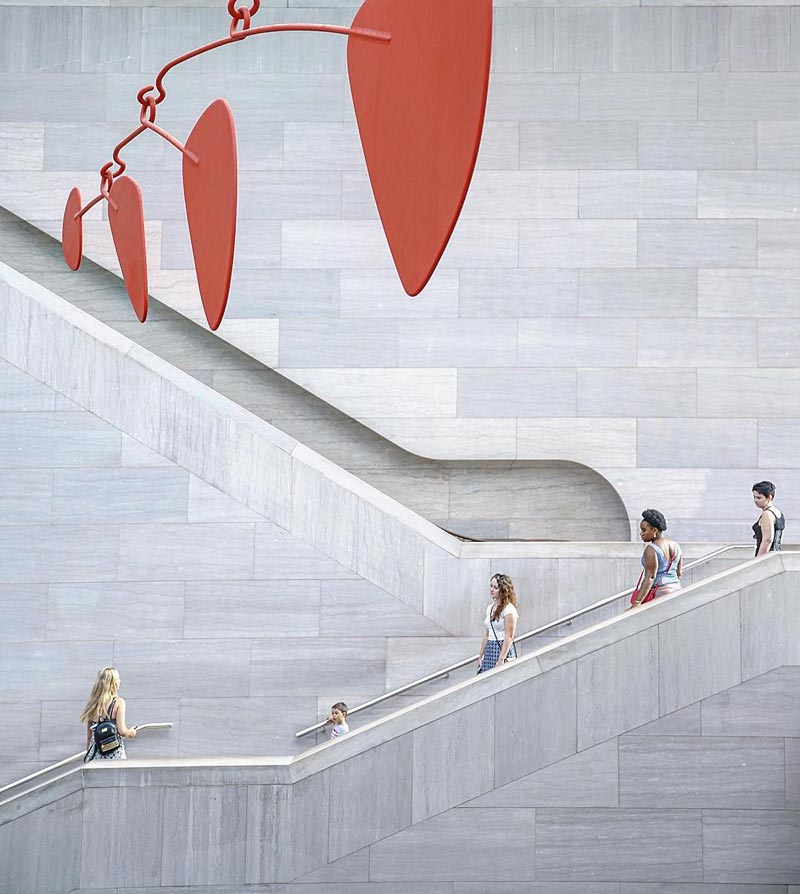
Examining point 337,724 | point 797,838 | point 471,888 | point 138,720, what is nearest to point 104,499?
point 138,720

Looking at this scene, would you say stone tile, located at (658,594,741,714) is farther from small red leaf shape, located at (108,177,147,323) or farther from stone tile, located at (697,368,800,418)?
stone tile, located at (697,368,800,418)

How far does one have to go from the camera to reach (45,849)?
7.99 metres

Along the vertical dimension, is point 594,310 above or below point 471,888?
above

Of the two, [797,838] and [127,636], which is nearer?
[797,838]

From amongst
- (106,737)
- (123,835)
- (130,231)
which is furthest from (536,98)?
(123,835)

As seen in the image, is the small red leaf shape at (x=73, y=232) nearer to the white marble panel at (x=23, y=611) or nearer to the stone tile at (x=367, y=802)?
the white marble panel at (x=23, y=611)

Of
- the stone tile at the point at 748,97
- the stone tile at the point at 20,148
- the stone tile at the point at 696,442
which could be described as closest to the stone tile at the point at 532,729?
the stone tile at the point at 696,442

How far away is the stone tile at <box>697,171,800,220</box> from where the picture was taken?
12531 mm

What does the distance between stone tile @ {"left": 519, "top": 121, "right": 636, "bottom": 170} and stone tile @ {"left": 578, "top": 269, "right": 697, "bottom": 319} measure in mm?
1297

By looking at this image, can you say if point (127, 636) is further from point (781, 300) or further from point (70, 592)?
point (781, 300)

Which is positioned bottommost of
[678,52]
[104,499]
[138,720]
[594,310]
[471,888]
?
[471,888]

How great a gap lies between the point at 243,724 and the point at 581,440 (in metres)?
4.86

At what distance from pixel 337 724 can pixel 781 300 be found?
689 centimetres

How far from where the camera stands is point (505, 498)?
41.4 feet
